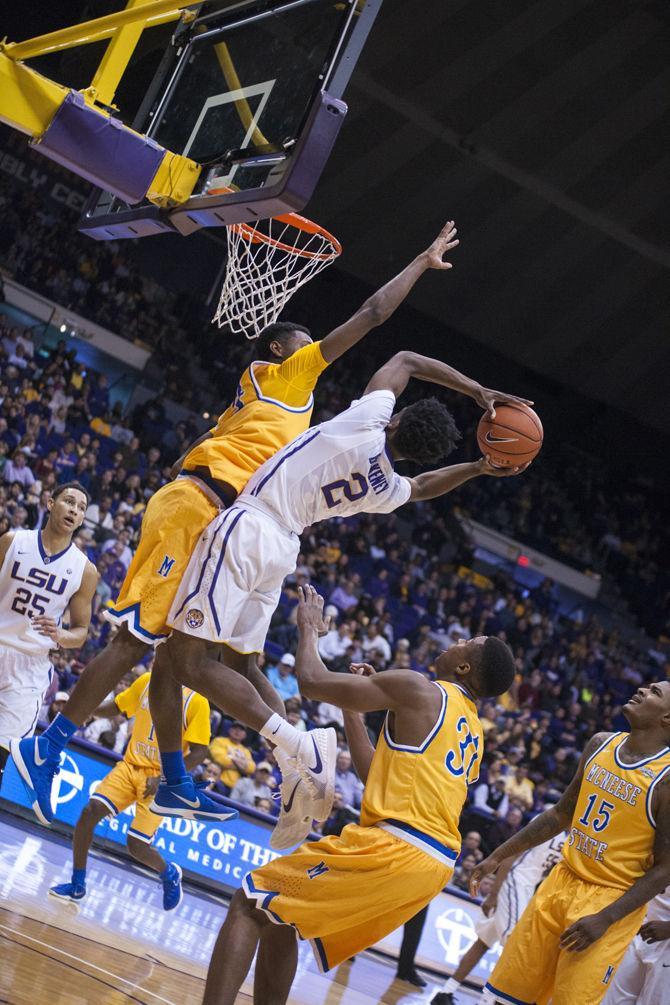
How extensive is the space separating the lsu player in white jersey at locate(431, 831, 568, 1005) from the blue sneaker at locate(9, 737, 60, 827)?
366cm

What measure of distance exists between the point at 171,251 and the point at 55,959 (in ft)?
48.8

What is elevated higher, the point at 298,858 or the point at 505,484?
the point at 505,484

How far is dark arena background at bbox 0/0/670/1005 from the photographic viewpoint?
10.8 metres

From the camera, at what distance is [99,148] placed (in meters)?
5.15

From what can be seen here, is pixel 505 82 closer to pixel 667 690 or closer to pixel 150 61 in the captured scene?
pixel 150 61

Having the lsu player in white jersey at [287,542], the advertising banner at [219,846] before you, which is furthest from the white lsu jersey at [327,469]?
the advertising banner at [219,846]

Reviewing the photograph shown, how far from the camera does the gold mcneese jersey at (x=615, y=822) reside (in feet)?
15.7

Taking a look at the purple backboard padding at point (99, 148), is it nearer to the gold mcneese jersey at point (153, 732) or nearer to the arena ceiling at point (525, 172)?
the gold mcneese jersey at point (153, 732)

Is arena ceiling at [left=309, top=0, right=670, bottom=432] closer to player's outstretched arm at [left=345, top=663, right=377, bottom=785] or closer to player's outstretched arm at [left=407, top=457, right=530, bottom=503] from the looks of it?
player's outstretched arm at [left=407, top=457, right=530, bottom=503]

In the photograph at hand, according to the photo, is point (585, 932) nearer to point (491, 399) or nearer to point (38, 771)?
point (491, 399)

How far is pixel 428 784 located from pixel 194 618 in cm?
112

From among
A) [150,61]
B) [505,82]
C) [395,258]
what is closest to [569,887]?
[150,61]

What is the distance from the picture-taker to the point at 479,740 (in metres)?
4.40

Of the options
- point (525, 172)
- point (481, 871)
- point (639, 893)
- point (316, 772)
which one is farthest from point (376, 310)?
point (525, 172)
